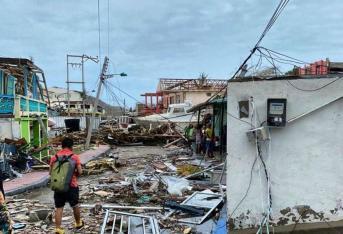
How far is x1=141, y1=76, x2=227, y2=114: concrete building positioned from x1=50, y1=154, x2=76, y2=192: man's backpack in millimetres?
35492

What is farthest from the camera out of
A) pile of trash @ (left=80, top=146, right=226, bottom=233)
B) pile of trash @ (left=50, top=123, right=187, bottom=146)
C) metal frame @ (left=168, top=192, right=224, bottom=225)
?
pile of trash @ (left=50, top=123, right=187, bottom=146)

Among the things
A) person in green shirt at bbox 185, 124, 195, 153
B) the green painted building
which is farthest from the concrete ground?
person in green shirt at bbox 185, 124, 195, 153

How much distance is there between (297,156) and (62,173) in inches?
163

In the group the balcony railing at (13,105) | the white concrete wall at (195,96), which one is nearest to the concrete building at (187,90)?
A: the white concrete wall at (195,96)

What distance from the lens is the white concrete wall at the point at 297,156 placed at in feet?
23.1

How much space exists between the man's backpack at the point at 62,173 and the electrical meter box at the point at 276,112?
361cm

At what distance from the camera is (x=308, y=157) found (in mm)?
7121

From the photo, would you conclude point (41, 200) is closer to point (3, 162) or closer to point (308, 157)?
point (3, 162)

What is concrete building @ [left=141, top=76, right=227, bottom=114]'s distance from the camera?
46750 mm

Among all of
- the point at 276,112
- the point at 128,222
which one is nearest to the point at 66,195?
the point at 128,222

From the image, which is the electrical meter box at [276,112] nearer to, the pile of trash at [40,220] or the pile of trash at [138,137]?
the pile of trash at [40,220]

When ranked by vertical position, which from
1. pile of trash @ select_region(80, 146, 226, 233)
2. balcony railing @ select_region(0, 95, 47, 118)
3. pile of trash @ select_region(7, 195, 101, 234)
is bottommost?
pile of trash @ select_region(7, 195, 101, 234)

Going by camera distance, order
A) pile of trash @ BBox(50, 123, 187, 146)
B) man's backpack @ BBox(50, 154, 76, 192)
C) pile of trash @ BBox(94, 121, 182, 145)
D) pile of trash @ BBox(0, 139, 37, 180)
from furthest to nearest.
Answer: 1. pile of trash @ BBox(94, 121, 182, 145)
2. pile of trash @ BBox(50, 123, 187, 146)
3. pile of trash @ BBox(0, 139, 37, 180)
4. man's backpack @ BBox(50, 154, 76, 192)

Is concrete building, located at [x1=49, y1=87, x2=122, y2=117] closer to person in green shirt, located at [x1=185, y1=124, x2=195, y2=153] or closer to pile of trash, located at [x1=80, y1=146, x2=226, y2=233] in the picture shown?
person in green shirt, located at [x1=185, y1=124, x2=195, y2=153]
